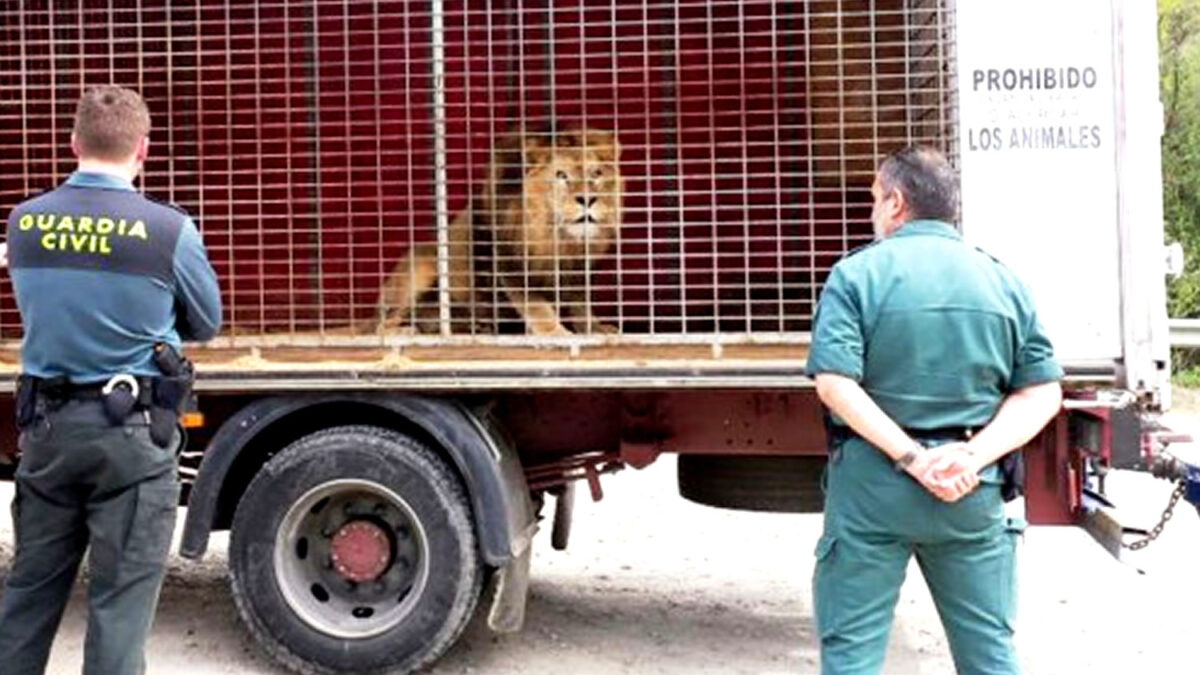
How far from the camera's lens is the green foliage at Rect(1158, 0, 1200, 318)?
1778 cm

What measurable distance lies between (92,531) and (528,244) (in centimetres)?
238

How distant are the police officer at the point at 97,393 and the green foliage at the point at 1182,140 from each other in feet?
54.4

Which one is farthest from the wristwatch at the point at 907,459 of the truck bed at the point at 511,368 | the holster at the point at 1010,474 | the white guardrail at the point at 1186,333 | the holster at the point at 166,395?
the white guardrail at the point at 1186,333

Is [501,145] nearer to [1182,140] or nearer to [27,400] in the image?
[27,400]

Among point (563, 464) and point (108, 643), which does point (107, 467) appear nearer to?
point (108, 643)

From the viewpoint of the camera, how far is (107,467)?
3490 mm

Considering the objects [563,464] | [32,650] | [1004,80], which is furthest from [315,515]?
[1004,80]

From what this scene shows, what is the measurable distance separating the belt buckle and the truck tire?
2.74 meters

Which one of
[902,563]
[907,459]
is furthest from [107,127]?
[902,563]

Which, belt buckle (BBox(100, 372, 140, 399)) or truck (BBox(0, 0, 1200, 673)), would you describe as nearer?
belt buckle (BBox(100, 372, 140, 399))

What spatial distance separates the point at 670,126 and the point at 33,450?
112 inches

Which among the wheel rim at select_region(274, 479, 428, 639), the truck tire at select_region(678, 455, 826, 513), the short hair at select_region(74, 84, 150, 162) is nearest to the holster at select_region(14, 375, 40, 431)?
the short hair at select_region(74, 84, 150, 162)

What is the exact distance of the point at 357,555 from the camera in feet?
17.1

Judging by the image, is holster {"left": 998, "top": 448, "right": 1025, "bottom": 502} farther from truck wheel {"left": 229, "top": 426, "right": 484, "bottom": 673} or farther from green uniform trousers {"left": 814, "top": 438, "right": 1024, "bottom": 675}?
truck wheel {"left": 229, "top": 426, "right": 484, "bottom": 673}
